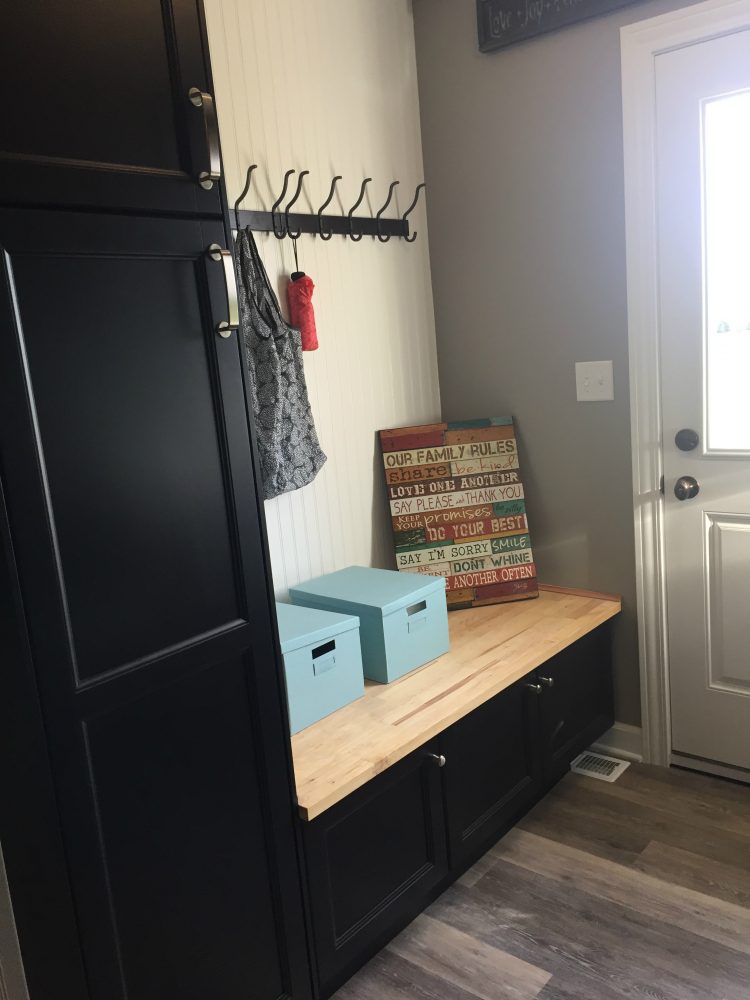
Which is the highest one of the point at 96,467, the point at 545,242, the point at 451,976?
the point at 545,242

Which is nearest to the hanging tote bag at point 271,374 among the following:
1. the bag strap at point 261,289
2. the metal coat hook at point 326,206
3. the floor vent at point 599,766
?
the bag strap at point 261,289

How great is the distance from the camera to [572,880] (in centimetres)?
211

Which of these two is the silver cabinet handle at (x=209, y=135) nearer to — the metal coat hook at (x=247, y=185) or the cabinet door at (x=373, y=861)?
the metal coat hook at (x=247, y=185)

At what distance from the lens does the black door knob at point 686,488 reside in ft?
7.89

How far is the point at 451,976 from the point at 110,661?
3.66ft

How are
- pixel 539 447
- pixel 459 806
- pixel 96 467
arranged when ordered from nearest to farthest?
pixel 96 467, pixel 459 806, pixel 539 447

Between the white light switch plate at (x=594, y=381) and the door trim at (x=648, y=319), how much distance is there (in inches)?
3.1

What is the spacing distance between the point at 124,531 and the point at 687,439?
1.68 meters

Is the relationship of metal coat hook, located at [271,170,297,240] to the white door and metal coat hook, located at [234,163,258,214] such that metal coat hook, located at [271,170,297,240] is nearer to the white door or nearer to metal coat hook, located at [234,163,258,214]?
metal coat hook, located at [234,163,258,214]

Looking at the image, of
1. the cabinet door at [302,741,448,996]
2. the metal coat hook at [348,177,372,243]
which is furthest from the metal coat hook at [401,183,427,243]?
the cabinet door at [302,741,448,996]

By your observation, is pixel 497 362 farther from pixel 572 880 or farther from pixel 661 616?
pixel 572 880

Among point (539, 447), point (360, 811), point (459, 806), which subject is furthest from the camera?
point (539, 447)

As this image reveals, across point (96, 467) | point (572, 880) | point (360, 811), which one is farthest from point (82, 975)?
point (572, 880)

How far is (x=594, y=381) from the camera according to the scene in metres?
2.54
